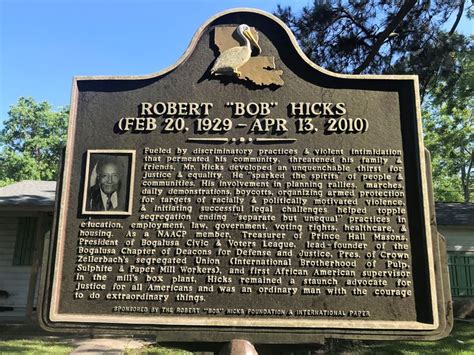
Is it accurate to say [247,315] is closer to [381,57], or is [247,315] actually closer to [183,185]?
[183,185]

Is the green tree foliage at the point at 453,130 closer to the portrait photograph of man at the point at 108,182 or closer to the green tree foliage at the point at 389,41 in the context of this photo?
the green tree foliage at the point at 389,41

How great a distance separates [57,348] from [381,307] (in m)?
6.50

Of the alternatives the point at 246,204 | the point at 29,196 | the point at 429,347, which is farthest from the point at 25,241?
the point at 429,347

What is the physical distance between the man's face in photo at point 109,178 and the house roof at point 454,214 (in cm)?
1321

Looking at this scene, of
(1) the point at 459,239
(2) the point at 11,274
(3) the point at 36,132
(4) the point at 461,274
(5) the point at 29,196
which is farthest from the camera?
(3) the point at 36,132

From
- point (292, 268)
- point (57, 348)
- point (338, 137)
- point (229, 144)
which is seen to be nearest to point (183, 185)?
point (229, 144)

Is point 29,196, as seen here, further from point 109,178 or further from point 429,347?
point 429,347

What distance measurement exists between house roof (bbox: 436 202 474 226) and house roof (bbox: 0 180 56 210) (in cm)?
1264

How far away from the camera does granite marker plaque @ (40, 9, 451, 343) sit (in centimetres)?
402

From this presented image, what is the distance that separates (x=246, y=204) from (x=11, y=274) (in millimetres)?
10460

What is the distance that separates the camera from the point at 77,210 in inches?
171

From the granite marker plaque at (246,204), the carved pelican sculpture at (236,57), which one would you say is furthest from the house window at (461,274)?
the carved pelican sculpture at (236,57)

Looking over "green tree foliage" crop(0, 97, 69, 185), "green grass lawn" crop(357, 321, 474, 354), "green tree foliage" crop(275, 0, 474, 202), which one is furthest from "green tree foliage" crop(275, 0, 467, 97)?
"green tree foliage" crop(0, 97, 69, 185)

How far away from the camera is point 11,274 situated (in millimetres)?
12078
